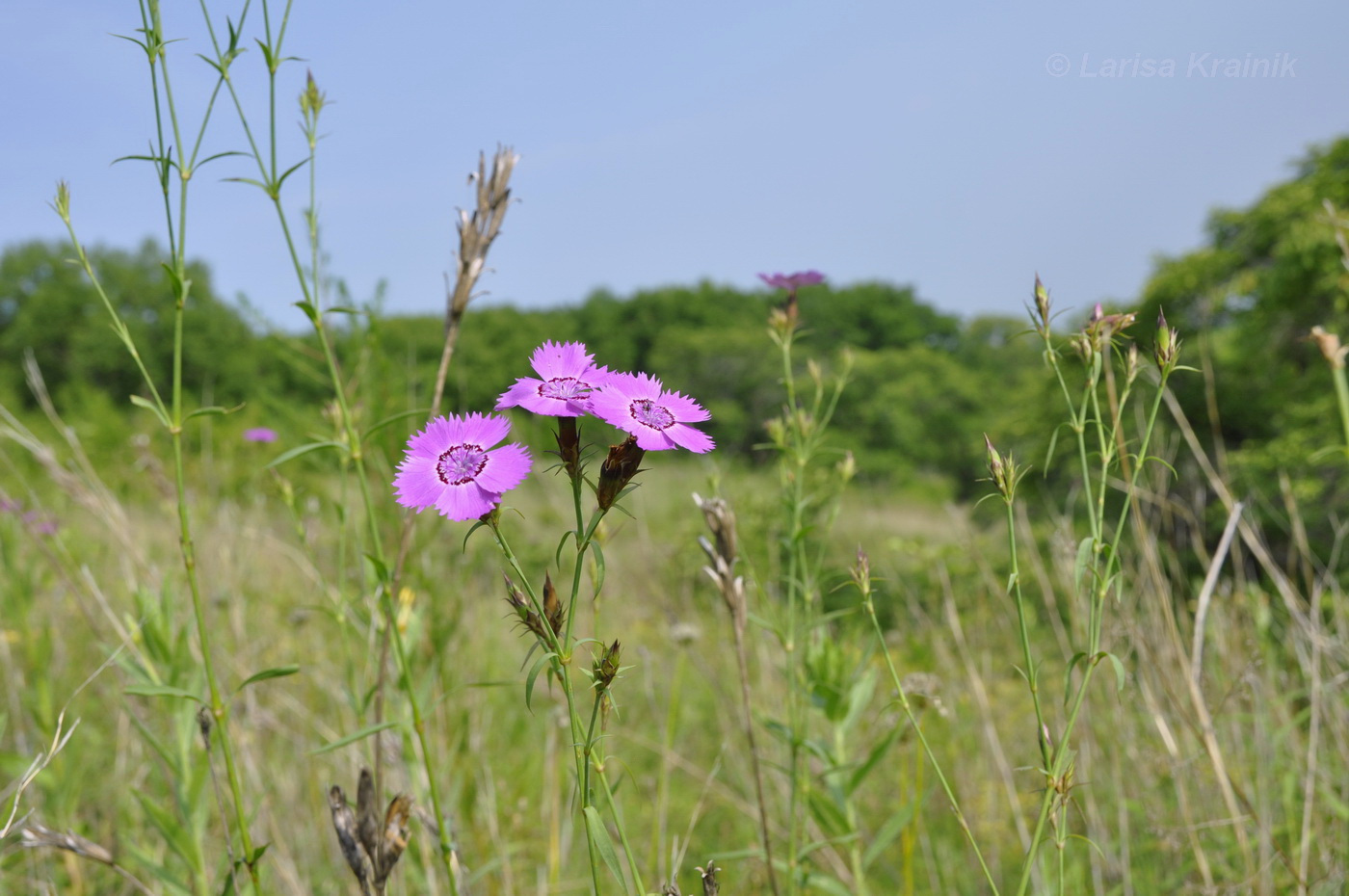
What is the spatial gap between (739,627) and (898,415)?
14.6 meters

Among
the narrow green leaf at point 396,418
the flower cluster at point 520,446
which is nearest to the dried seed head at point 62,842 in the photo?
the narrow green leaf at point 396,418

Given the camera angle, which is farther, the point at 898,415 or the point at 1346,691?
the point at 898,415

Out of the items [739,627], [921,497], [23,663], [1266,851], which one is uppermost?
[739,627]

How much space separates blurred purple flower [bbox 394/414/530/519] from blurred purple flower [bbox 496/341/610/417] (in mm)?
30

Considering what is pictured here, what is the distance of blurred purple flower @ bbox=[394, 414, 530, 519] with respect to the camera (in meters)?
0.70

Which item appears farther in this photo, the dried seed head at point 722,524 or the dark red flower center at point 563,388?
the dried seed head at point 722,524

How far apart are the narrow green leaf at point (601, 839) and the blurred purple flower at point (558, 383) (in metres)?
0.34

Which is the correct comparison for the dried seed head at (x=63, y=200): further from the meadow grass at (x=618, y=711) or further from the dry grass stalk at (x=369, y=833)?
the dry grass stalk at (x=369, y=833)

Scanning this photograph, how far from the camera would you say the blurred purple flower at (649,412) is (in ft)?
2.33

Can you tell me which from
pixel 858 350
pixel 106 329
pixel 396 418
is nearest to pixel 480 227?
pixel 396 418

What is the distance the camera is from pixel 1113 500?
5.98 meters

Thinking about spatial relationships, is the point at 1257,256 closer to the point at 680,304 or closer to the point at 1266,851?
the point at 1266,851

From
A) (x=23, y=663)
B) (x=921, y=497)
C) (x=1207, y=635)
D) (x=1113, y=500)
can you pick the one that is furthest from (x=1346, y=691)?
(x=921, y=497)

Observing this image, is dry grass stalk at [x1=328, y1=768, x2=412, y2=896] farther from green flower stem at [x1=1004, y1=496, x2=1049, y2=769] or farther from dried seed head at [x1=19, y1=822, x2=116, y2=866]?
green flower stem at [x1=1004, y1=496, x2=1049, y2=769]
